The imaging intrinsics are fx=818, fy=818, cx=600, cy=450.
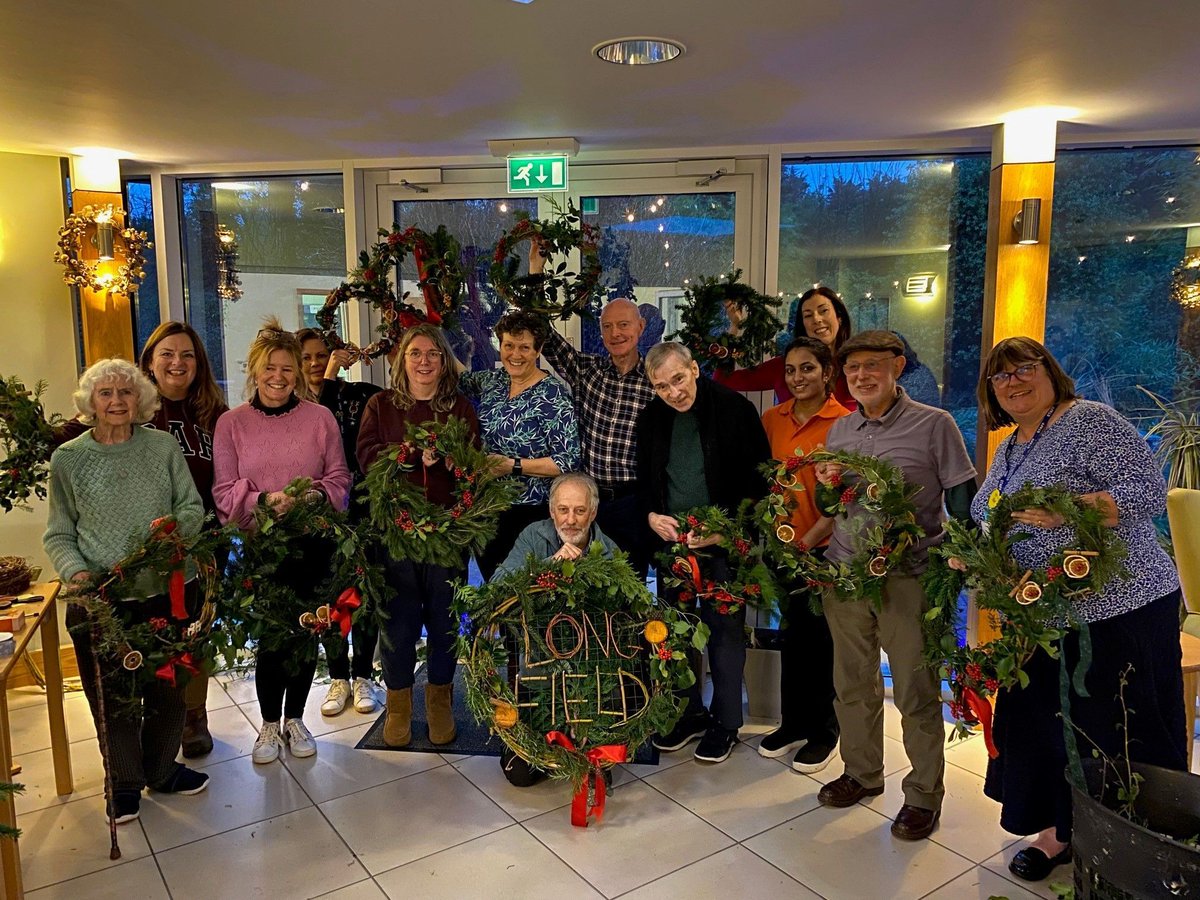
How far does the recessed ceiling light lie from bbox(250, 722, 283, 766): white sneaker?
292 cm

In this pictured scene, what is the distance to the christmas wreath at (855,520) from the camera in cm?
249

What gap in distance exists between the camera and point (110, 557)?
8.87 feet

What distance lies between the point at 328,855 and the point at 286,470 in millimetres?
1347

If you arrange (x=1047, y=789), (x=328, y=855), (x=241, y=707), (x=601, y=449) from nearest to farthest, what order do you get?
(x=1047, y=789) → (x=328, y=855) → (x=601, y=449) → (x=241, y=707)

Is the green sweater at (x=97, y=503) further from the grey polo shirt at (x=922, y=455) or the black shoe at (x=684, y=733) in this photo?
the grey polo shirt at (x=922, y=455)

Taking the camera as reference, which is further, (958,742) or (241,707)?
(241,707)

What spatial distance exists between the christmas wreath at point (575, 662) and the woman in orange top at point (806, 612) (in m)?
0.65

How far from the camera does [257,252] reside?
16.3 feet

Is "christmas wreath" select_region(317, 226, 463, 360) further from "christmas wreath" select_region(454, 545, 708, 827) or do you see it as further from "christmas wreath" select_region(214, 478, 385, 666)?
"christmas wreath" select_region(454, 545, 708, 827)

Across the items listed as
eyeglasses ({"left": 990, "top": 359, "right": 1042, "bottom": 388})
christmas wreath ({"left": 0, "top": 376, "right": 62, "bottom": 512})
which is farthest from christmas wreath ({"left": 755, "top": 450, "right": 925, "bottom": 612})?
christmas wreath ({"left": 0, "top": 376, "right": 62, "bottom": 512})

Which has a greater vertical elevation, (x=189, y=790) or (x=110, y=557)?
(x=110, y=557)

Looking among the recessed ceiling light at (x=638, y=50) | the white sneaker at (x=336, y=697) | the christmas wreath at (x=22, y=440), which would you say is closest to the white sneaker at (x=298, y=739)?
the white sneaker at (x=336, y=697)

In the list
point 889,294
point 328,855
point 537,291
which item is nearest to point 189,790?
point 328,855

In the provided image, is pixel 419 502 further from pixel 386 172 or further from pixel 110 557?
pixel 386 172
